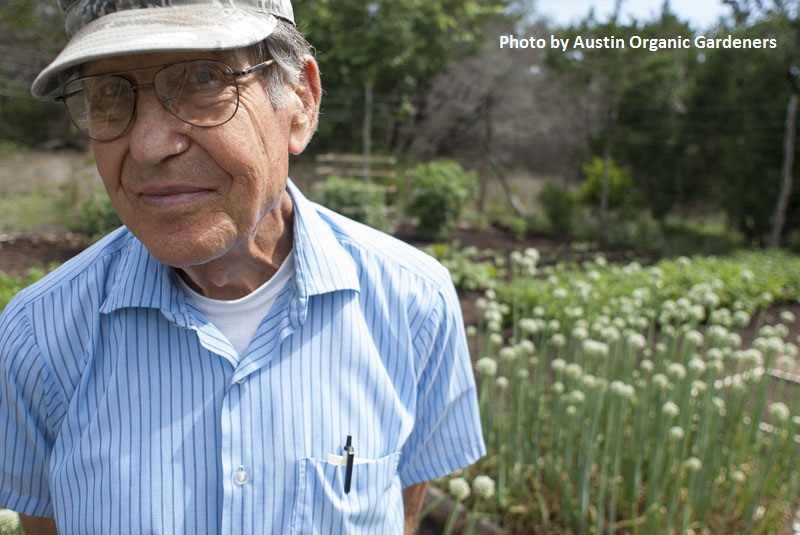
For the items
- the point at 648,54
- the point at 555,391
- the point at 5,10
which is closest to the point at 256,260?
the point at 555,391

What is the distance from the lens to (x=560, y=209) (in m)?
15.2

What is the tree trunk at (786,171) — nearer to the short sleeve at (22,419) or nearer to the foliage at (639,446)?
the foliage at (639,446)

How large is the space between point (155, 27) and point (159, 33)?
0.06 feet

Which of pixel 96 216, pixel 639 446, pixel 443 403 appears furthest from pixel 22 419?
pixel 96 216

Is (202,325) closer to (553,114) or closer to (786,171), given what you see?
(786,171)

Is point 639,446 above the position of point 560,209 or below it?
below

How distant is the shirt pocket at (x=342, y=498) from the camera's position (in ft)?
4.00

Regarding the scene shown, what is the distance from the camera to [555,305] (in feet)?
18.4

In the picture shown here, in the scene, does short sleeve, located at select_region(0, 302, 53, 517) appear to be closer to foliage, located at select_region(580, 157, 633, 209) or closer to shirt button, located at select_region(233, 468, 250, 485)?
shirt button, located at select_region(233, 468, 250, 485)

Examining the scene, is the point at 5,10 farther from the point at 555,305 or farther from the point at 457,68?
the point at 555,305

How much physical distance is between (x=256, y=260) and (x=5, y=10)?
61.1 ft

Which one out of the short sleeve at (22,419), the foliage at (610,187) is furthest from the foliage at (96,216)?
the foliage at (610,187)

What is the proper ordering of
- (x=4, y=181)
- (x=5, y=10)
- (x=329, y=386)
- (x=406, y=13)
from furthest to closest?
(x=5, y=10), (x=406, y=13), (x=4, y=181), (x=329, y=386)

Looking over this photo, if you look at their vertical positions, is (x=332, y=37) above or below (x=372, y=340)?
above
